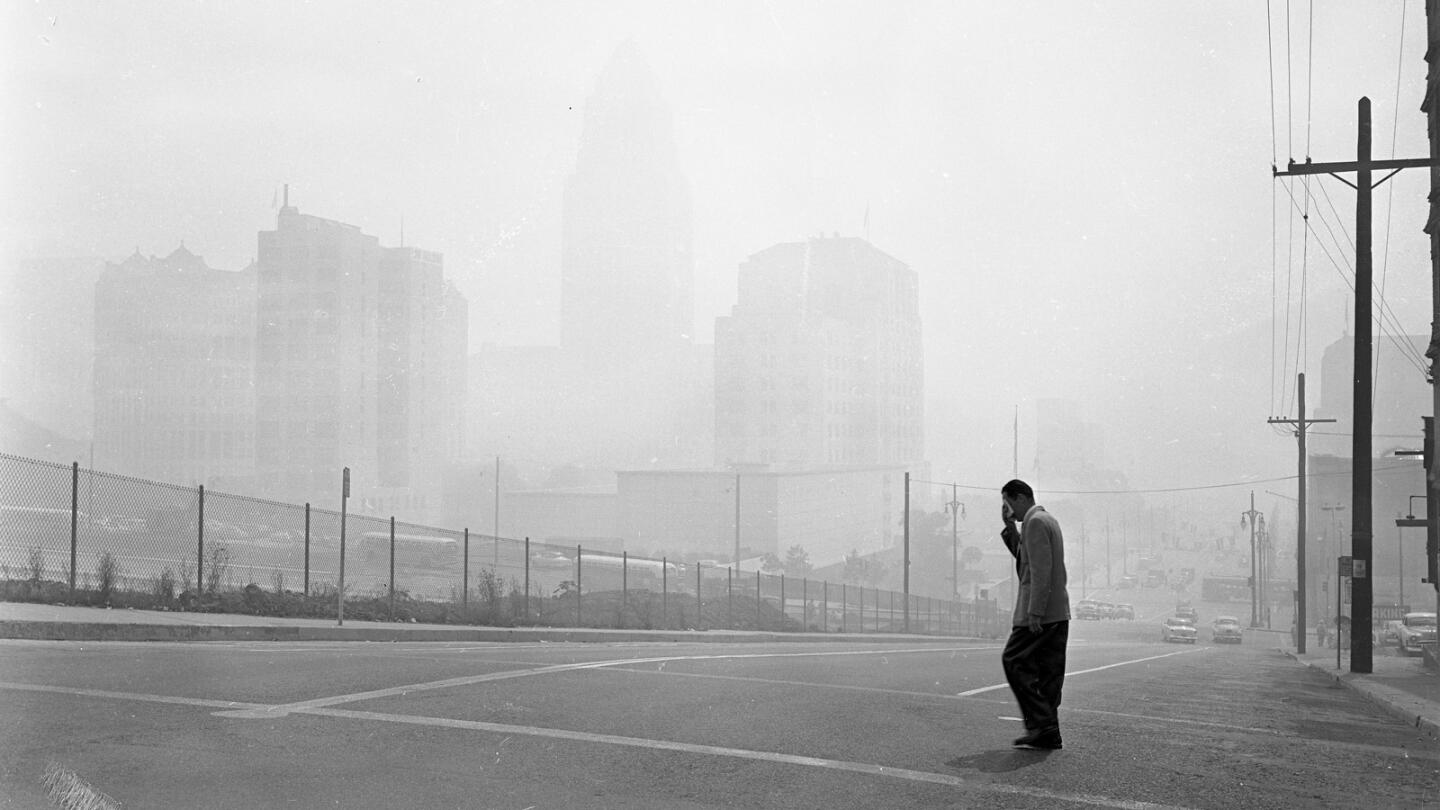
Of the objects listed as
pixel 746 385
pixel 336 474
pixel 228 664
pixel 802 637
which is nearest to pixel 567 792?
pixel 228 664

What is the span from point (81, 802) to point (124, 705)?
295 cm

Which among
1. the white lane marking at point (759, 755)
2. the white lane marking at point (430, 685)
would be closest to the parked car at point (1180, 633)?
the white lane marking at point (430, 685)

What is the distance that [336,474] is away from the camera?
14462 cm

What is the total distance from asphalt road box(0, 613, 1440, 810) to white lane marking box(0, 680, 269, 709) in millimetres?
28

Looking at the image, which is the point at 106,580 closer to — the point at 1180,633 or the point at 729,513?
the point at 1180,633

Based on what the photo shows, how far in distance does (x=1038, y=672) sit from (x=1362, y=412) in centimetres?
1650

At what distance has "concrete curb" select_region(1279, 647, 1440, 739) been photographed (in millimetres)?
11773

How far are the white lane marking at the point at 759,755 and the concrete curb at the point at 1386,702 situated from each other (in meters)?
6.94

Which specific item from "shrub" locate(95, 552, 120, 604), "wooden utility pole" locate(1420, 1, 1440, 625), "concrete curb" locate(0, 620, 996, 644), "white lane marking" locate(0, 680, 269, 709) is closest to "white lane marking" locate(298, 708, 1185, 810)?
"white lane marking" locate(0, 680, 269, 709)

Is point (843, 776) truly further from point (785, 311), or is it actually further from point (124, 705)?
point (785, 311)

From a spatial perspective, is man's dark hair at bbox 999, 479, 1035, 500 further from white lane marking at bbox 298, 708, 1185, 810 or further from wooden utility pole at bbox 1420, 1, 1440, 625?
wooden utility pole at bbox 1420, 1, 1440, 625

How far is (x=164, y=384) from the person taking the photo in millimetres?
141000

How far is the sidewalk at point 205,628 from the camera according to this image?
1562cm

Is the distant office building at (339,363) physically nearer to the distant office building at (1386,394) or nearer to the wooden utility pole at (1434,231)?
the distant office building at (1386,394)
